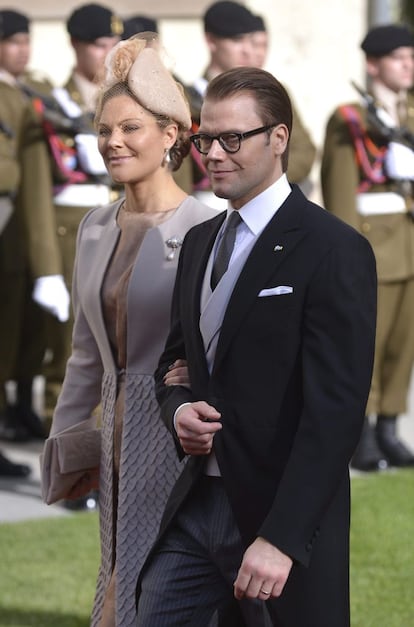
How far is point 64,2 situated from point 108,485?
26.5 feet

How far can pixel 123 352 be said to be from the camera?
429 centimetres

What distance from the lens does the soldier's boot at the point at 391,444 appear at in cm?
805

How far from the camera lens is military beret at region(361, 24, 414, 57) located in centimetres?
807

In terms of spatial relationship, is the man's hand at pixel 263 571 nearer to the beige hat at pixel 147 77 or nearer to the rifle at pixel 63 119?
the beige hat at pixel 147 77

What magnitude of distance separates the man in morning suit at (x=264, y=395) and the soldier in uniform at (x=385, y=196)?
4.48 metres

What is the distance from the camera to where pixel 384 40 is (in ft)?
26.5

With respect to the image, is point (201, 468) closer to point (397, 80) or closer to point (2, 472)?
point (2, 472)

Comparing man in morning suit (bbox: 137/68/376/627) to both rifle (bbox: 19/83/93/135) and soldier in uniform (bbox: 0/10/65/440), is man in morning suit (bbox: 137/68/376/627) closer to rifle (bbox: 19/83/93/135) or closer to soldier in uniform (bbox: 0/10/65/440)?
soldier in uniform (bbox: 0/10/65/440)

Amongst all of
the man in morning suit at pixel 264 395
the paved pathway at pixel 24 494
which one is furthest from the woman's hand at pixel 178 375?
the paved pathway at pixel 24 494

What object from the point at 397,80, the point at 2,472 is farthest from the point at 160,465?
the point at 397,80

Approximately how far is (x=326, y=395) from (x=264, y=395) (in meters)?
0.13

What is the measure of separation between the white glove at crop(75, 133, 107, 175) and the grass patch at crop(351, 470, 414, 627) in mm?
1795

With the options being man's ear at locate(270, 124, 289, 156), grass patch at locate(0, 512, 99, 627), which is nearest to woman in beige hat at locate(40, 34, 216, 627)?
man's ear at locate(270, 124, 289, 156)

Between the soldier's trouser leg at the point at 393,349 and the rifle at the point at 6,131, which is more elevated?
the rifle at the point at 6,131
